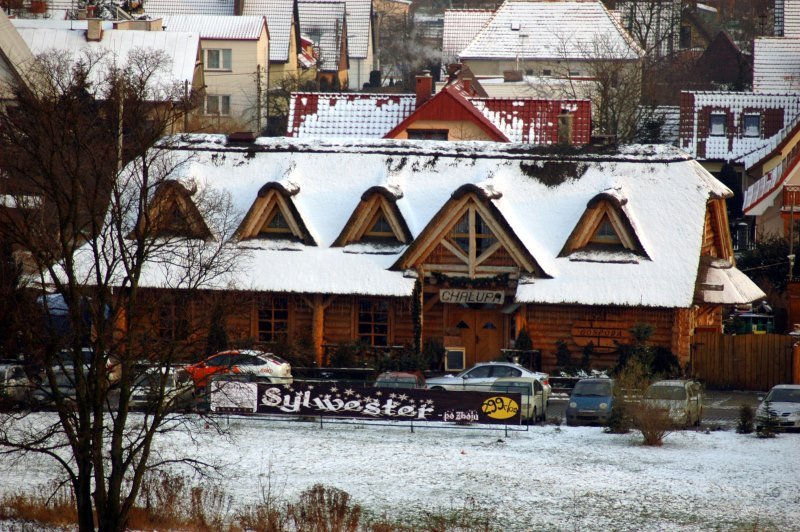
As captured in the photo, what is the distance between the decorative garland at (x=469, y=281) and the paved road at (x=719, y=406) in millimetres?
3968

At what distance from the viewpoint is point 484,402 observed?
32500mm

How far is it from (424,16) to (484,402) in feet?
355

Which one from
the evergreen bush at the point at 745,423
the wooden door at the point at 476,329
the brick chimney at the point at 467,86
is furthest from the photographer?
the brick chimney at the point at 467,86

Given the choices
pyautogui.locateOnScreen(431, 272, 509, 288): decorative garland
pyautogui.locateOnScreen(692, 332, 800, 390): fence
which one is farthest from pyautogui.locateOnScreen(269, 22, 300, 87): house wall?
pyautogui.locateOnScreen(692, 332, 800, 390): fence

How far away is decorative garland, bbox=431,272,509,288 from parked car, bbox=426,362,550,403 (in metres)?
4.99

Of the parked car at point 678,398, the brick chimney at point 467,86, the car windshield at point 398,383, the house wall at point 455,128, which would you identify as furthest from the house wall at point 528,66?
the parked car at point 678,398

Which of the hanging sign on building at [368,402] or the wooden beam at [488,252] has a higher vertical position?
the wooden beam at [488,252]

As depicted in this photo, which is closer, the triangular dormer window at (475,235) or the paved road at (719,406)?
the paved road at (719,406)

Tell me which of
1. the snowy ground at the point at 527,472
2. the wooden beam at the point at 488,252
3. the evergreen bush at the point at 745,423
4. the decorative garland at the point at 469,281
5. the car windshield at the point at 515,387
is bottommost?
the snowy ground at the point at 527,472

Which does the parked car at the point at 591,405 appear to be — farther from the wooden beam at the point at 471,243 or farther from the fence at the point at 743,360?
the wooden beam at the point at 471,243

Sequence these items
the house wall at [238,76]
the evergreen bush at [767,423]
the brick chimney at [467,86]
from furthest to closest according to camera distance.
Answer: the house wall at [238,76]
the brick chimney at [467,86]
the evergreen bush at [767,423]

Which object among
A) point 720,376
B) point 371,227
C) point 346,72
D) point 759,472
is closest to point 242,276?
point 371,227

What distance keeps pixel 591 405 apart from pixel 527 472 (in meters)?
5.57

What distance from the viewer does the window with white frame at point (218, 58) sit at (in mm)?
80312
